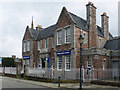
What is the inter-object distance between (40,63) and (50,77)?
10.4m

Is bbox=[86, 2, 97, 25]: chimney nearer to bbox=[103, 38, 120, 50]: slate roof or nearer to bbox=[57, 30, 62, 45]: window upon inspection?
bbox=[57, 30, 62, 45]: window

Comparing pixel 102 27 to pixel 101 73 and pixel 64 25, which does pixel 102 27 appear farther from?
pixel 101 73

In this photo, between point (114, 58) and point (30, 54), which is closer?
point (114, 58)

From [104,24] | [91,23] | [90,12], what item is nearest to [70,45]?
[91,23]

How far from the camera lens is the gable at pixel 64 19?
20.0 meters

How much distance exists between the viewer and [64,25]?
2081cm

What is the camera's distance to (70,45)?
1955 cm

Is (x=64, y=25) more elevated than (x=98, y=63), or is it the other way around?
(x=64, y=25)

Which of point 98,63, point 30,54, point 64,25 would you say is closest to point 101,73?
point 98,63

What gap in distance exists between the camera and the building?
18125mm

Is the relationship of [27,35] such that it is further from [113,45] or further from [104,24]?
[113,45]

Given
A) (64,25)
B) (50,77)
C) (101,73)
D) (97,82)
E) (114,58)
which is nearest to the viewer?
(97,82)

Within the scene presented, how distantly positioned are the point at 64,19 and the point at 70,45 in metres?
4.29

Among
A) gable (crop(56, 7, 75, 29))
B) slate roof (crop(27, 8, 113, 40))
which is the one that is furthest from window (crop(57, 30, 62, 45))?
slate roof (crop(27, 8, 113, 40))
